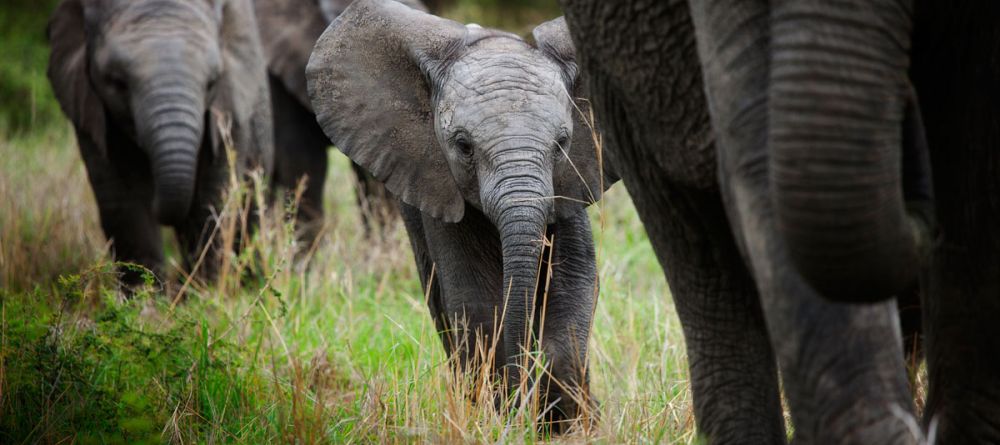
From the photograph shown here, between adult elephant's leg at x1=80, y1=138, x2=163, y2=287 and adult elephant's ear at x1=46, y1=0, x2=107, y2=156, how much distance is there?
3.9 inches

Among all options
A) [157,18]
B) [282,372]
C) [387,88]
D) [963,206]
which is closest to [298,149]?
[157,18]

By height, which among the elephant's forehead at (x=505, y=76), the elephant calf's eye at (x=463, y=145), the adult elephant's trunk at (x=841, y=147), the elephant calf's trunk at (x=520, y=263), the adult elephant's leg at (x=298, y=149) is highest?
the adult elephant's trunk at (x=841, y=147)

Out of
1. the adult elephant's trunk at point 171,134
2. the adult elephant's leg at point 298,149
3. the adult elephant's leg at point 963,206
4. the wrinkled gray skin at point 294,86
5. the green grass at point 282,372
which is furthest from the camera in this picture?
the wrinkled gray skin at point 294,86

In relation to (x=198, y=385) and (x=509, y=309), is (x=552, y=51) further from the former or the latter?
(x=198, y=385)

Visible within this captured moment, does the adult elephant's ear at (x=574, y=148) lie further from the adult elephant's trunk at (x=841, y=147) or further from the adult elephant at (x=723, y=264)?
the adult elephant's trunk at (x=841, y=147)

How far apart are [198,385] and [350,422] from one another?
18.6 inches

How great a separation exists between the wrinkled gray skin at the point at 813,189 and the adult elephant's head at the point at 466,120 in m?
1.00

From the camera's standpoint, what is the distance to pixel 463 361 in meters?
4.17

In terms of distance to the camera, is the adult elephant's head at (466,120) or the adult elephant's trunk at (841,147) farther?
the adult elephant's head at (466,120)

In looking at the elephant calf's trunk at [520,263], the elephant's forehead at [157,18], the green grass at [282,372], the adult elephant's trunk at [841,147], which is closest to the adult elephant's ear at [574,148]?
the green grass at [282,372]

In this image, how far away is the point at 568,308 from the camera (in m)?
4.05

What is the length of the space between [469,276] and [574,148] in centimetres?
50

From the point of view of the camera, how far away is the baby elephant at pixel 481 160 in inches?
147

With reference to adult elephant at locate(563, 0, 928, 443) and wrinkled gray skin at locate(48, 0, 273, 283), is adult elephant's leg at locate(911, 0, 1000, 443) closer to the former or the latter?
adult elephant at locate(563, 0, 928, 443)
